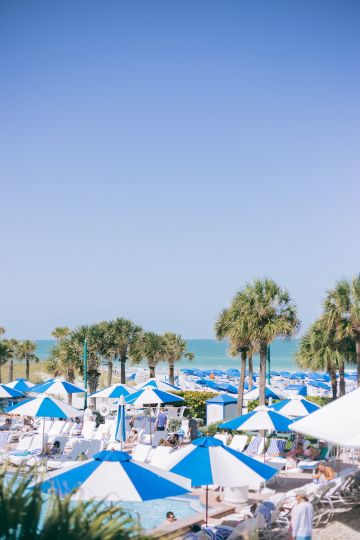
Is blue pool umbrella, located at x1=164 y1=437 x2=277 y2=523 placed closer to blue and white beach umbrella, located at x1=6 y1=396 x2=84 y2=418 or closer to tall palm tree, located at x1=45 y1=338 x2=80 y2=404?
blue and white beach umbrella, located at x1=6 y1=396 x2=84 y2=418

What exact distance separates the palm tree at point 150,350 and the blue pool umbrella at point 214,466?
2600cm

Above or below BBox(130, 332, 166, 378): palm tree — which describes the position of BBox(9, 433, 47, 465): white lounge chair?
below

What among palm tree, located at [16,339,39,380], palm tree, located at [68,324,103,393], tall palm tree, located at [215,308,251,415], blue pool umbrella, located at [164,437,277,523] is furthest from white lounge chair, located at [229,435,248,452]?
palm tree, located at [16,339,39,380]

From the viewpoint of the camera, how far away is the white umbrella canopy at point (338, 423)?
8883 mm

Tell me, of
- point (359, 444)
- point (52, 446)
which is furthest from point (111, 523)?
point (52, 446)

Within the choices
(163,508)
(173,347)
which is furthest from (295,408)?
(173,347)

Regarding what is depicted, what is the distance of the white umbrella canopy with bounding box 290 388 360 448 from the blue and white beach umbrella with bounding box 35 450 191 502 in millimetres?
2190

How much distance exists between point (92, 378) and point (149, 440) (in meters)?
13.2

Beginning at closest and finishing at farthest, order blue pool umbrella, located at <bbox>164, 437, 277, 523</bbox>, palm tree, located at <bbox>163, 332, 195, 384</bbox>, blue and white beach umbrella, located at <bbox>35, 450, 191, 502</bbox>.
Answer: blue and white beach umbrella, located at <bbox>35, 450, 191, 502</bbox> → blue pool umbrella, located at <bbox>164, 437, 277, 523</bbox> → palm tree, located at <bbox>163, 332, 195, 384</bbox>

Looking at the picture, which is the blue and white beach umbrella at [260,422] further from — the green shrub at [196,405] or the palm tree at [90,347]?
the palm tree at [90,347]

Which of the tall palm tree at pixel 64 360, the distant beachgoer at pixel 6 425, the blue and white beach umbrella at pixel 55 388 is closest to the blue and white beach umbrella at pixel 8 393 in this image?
the blue and white beach umbrella at pixel 55 388

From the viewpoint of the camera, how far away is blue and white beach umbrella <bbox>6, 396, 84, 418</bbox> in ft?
56.1

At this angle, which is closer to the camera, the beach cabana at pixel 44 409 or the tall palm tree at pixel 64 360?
the beach cabana at pixel 44 409

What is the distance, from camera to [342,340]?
26.7m
